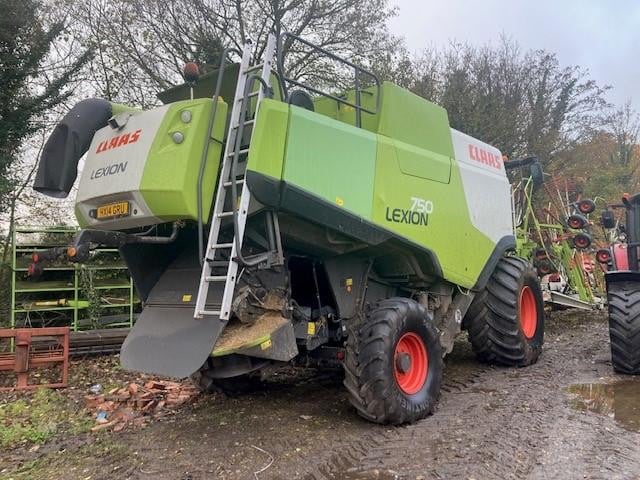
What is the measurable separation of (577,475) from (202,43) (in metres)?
13.9

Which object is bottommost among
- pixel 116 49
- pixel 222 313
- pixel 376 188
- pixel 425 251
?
pixel 222 313

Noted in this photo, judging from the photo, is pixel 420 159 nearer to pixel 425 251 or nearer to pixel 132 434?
pixel 425 251

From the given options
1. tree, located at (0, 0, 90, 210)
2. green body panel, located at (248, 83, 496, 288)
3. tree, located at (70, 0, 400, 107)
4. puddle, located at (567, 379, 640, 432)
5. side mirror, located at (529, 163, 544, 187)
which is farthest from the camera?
tree, located at (70, 0, 400, 107)

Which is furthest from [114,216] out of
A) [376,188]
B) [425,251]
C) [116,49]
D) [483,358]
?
[116,49]

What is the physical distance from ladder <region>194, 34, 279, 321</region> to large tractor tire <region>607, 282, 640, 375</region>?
408 centimetres

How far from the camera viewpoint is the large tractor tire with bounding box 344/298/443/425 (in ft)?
13.5

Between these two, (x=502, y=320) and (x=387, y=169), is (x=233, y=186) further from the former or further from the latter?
(x=502, y=320)

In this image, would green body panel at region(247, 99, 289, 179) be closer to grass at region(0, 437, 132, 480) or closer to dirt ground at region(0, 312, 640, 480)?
dirt ground at region(0, 312, 640, 480)

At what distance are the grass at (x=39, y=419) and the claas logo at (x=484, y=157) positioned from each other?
4585 mm

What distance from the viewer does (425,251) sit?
4875mm

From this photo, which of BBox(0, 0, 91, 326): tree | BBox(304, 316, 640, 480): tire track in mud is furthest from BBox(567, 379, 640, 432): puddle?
BBox(0, 0, 91, 326): tree

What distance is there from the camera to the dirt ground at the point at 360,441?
3445 mm

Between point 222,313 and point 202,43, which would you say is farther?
point 202,43

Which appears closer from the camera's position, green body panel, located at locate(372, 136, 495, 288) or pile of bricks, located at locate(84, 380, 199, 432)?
green body panel, located at locate(372, 136, 495, 288)
